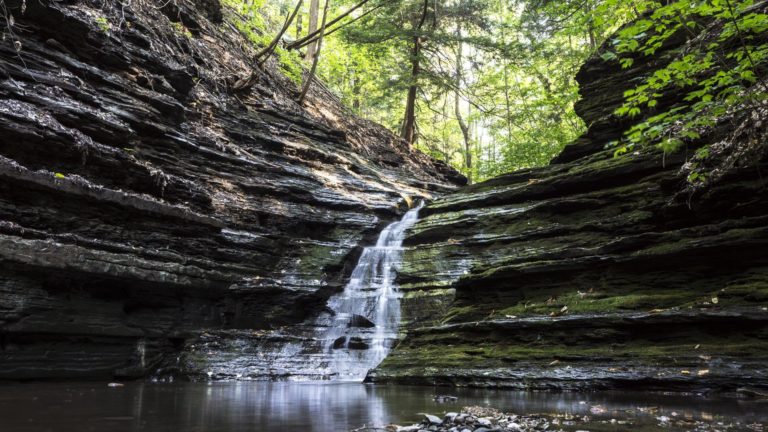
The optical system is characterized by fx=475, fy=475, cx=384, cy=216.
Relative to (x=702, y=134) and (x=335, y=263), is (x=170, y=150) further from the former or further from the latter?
(x=702, y=134)

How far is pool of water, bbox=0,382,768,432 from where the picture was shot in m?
3.56

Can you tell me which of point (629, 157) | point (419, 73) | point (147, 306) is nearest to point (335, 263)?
point (147, 306)

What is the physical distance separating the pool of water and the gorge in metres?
0.21

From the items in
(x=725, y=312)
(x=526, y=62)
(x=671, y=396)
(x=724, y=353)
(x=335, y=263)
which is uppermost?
(x=526, y=62)

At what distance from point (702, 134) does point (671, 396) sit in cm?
505

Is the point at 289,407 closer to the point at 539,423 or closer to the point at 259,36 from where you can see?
the point at 539,423

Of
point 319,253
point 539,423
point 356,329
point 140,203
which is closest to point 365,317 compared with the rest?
point 356,329

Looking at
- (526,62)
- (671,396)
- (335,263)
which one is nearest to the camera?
(671,396)

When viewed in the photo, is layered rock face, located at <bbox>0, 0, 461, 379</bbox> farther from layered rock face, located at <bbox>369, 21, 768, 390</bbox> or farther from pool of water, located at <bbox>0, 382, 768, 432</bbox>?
layered rock face, located at <bbox>369, 21, 768, 390</bbox>

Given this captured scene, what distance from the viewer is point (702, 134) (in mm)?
8227

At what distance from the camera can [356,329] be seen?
978 centimetres

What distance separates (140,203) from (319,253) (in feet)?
14.1

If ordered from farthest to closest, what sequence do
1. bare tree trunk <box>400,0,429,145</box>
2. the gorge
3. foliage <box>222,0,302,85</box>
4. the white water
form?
bare tree trunk <box>400,0,429,145</box>, foliage <box>222,0,302,85</box>, the white water, the gorge

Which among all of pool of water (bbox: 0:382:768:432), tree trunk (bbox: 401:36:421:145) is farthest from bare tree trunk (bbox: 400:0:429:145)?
pool of water (bbox: 0:382:768:432)
